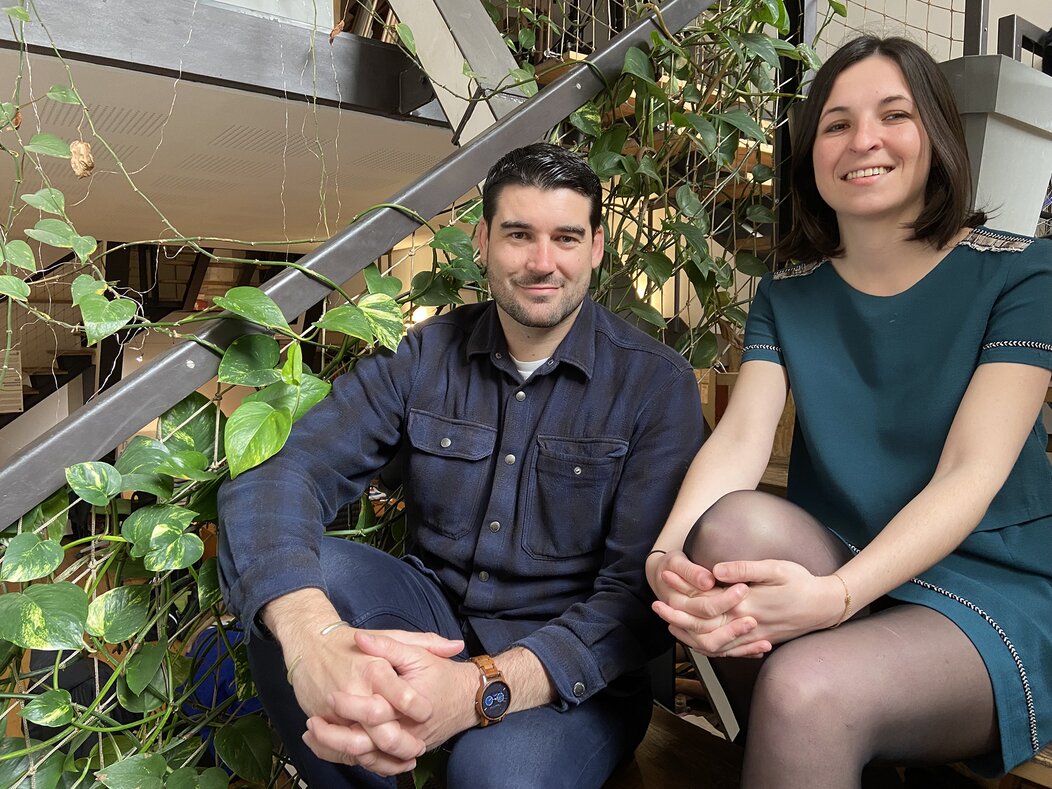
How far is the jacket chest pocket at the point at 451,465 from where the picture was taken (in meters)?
1.23

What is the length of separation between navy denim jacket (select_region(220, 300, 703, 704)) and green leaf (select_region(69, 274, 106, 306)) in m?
0.31

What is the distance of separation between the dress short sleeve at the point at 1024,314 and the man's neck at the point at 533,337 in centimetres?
55

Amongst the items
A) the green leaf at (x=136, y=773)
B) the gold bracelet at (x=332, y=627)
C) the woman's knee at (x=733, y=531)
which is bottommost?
the green leaf at (x=136, y=773)

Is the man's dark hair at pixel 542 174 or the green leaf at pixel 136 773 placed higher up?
the man's dark hair at pixel 542 174

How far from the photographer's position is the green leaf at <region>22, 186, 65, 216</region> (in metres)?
1.16

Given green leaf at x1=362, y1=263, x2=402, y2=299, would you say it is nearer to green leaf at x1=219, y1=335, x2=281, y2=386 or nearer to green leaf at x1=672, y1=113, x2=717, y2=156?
green leaf at x1=219, y1=335, x2=281, y2=386

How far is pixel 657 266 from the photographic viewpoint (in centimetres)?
158

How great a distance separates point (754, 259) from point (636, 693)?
93 centimetres

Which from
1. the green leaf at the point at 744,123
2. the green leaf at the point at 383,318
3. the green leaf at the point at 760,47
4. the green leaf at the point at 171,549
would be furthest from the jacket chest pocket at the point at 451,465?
the green leaf at the point at 760,47

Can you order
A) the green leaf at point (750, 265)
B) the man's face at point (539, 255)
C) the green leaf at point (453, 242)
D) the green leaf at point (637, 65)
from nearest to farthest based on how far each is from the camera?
the man's face at point (539, 255) → the green leaf at point (453, 242) → the green leaf at point (637, 65) → the green leaf at point (750, 265)

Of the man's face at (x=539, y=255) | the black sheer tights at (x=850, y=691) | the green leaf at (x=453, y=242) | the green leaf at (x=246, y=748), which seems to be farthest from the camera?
the green leaf at (x=453, y=242)

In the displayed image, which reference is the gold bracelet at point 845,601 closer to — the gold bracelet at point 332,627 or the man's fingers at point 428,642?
the man's fingers at point 428,642

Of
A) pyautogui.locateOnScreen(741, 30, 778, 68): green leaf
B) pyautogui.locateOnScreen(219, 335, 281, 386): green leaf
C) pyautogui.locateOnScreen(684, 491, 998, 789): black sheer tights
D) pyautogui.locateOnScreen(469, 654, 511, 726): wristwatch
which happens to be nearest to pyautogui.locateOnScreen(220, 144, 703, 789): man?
pyautogui.locateOnScreen(469, 654, 511, 726): wristwatch

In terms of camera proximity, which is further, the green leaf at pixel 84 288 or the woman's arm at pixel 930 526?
the green leaf at pixel 84 288
